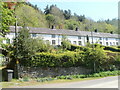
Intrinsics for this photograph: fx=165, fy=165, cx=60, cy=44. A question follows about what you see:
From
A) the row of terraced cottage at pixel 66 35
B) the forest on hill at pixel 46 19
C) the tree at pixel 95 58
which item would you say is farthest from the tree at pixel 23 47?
the forest on hill at pixel 46 19

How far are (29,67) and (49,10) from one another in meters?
61.1

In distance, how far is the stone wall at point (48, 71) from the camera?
14.7m

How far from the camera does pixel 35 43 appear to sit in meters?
15.0

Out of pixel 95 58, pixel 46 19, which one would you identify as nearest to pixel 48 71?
pixel 95 58

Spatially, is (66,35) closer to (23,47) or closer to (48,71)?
(48,71)

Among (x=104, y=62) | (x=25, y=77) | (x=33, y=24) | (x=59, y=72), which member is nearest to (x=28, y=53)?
(x=25, y=77)

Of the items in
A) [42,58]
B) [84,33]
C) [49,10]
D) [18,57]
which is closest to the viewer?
[18,57]

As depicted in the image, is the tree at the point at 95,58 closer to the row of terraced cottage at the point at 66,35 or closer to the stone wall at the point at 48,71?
the stone wall at the point at 48,71

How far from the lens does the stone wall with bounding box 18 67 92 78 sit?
1470cm

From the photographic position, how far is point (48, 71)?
1566 centimetres

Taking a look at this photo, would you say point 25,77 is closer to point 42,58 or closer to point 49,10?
point 42,58

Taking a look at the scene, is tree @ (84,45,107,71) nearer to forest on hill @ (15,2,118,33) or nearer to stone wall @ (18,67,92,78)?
stone wall @ (18,67,92,78)

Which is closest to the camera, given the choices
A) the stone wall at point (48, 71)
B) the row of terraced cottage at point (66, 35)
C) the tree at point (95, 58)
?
the stone wall at point (48, 71)

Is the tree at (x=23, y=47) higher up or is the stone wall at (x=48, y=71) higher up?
the tree at (x=23, y=47)
